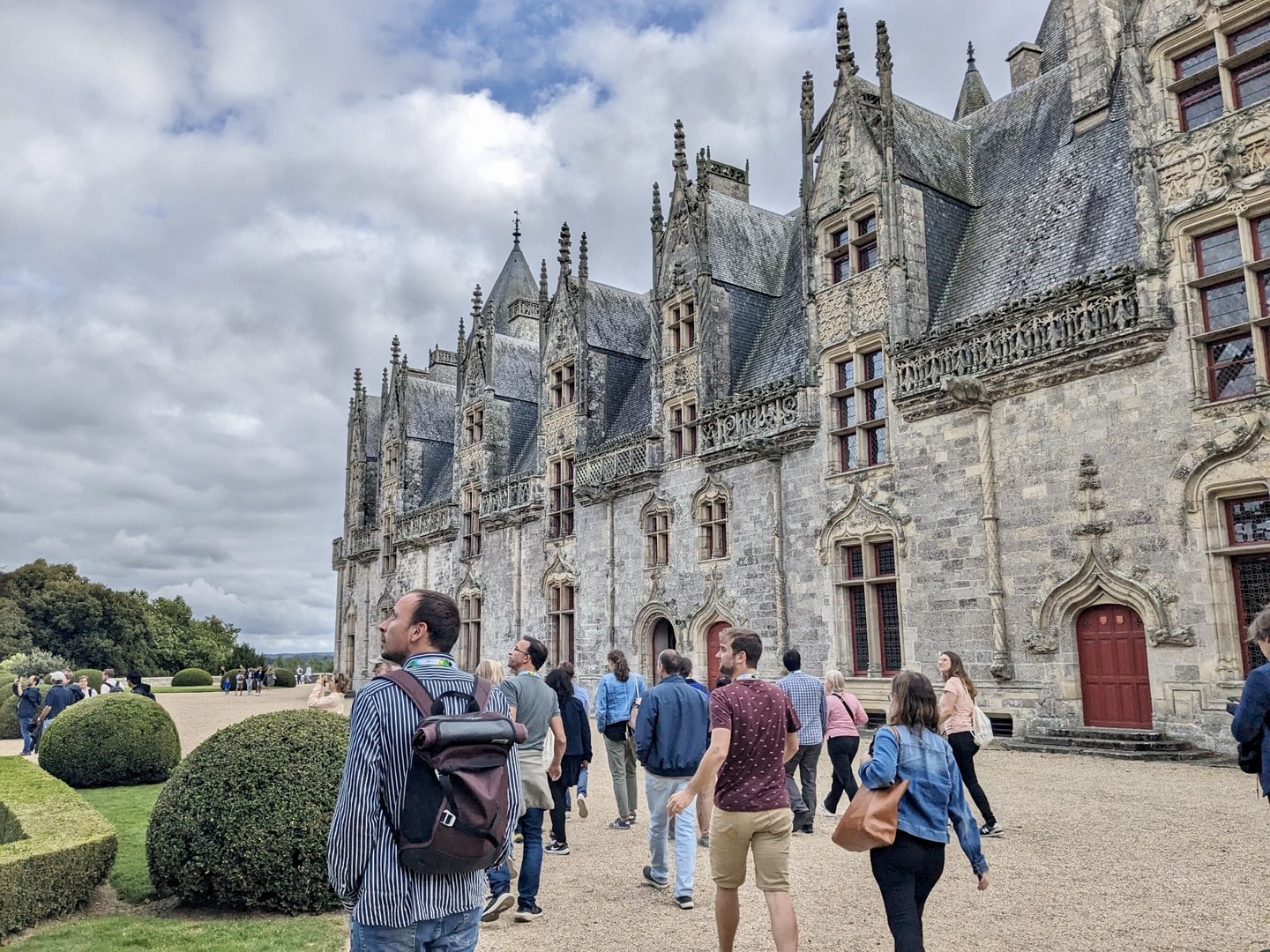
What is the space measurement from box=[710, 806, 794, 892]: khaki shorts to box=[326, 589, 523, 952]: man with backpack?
2141 millimetres

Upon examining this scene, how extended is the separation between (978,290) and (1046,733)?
8.09 metres

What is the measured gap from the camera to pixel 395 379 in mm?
40312

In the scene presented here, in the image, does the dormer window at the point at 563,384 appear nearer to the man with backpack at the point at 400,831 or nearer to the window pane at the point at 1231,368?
the window pane at the point at 1231,368

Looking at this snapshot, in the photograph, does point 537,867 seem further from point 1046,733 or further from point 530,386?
point 530,386

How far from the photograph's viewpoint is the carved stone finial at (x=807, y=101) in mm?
20891

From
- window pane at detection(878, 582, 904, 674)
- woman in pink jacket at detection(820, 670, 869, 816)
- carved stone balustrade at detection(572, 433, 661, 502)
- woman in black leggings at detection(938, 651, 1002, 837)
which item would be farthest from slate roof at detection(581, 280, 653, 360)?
woman in black leggings at detection(938, 651, 1002, 837)

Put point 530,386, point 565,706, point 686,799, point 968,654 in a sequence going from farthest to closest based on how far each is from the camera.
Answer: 1. point 530,386
2. point 968,654
3. point 565,706
4. point 686,799

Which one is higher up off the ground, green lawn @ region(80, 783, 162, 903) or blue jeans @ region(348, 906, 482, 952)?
blue jeans @ region(348, 906, 482, 952)

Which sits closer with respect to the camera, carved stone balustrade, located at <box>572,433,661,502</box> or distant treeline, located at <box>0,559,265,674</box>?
carved stone balustrade, located at <box>572,433,661,502</box>

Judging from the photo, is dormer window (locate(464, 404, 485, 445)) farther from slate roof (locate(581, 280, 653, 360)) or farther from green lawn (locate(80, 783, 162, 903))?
green lawn (locate(80, 783, 162, 903))

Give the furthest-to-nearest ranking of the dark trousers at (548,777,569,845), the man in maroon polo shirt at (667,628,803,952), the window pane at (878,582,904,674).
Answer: the window pane at (878,582,904,674), the dark trousers at (548,777,569,845), the man in maroon polo shirt at (667,628,803,952)

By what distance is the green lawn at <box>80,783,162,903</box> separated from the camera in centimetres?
778

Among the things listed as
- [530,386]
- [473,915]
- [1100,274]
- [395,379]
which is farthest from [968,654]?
[395,379]

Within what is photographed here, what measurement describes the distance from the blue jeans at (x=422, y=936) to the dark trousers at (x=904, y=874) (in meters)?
2.02
